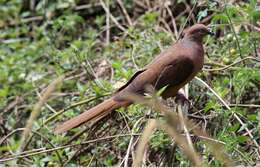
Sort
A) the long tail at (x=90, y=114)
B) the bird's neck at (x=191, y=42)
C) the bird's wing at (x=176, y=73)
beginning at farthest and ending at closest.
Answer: the bird's neck at (x=191, y=42) < the bird's wing at (x=176, y=73) < the long tail at (x=90, y=114)

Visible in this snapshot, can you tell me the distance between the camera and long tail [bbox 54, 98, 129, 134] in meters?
4.38

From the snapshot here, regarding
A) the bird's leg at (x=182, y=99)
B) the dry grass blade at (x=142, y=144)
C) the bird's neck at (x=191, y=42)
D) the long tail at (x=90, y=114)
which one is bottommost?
the bird's leg at (x=182, y=99)

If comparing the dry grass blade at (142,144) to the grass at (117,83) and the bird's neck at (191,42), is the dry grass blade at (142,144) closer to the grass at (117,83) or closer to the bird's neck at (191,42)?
the grass at (117,83)

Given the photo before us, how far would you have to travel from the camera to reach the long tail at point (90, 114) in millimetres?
4383

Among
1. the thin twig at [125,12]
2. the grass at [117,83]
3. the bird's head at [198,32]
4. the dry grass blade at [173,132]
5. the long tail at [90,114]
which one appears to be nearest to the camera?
the dry grass blade at [173,132]

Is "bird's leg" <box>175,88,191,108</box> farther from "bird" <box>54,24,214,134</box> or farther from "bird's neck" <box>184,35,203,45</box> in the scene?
"bird's neck" <box>184,35,203,45</box>

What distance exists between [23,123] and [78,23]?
1.99 metres

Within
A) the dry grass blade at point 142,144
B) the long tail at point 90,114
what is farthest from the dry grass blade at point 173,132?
the long tail at point 90,114

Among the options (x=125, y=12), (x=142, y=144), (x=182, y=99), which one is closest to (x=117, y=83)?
(x=182, y=99)

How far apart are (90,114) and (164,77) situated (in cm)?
56

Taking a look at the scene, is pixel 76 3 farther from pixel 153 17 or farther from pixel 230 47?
pixel 230 47

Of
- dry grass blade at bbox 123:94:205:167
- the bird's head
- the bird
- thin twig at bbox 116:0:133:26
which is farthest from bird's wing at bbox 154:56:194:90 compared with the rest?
thin twig at bbox 116:0:133:26

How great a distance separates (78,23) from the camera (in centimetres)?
795

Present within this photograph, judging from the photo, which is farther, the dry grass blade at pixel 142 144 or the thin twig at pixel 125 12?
the thin twig at pixel 125 12
